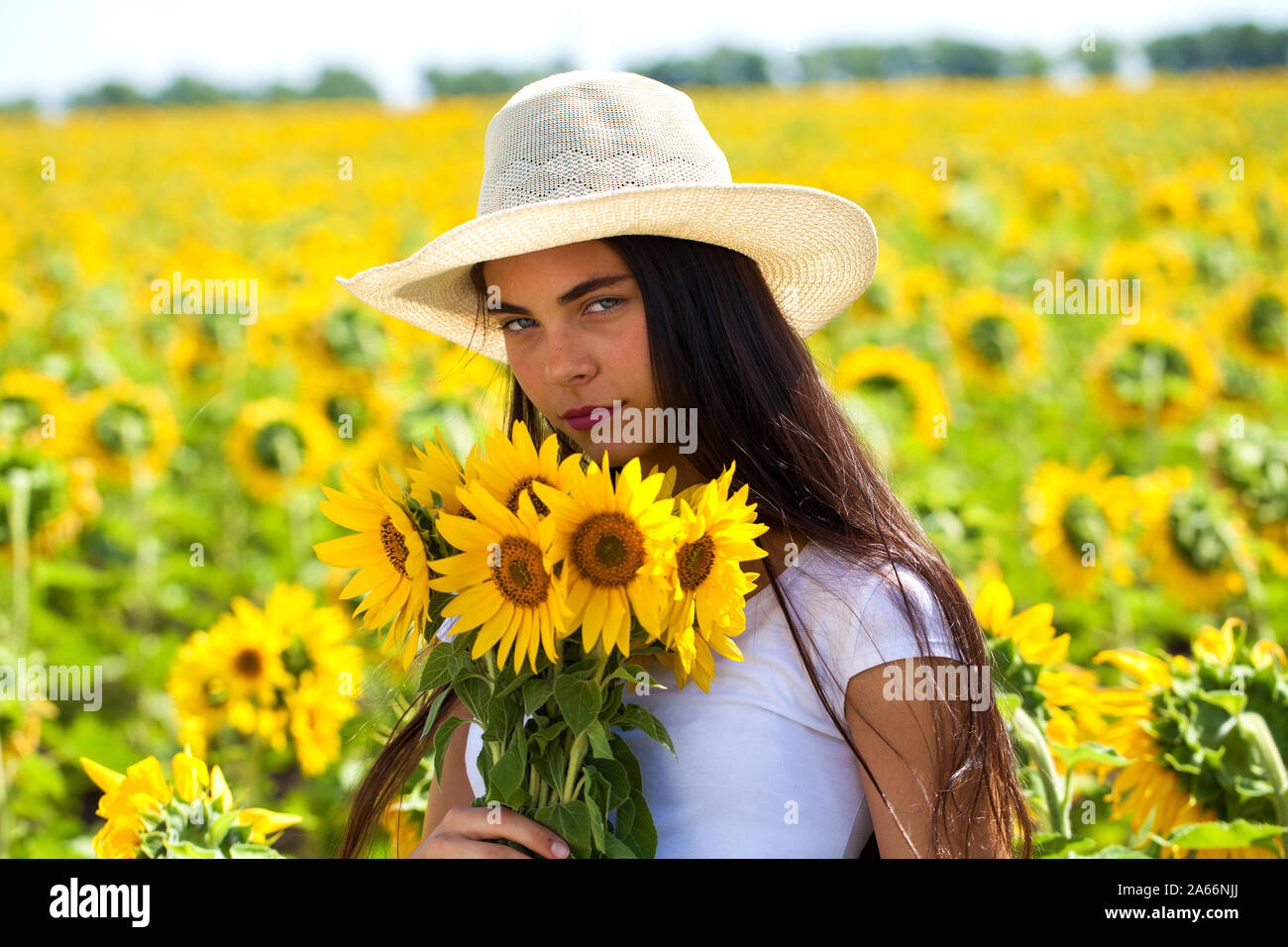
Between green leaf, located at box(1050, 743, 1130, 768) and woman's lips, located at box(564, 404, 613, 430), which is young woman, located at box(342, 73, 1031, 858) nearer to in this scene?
woman's lips, located at box(564, 404, 613, 430)

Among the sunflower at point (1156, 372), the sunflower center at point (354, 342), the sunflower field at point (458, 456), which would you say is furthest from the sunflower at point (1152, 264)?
the sunflower center at point (354, 342)

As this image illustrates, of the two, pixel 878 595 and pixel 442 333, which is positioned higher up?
pixel 442 333

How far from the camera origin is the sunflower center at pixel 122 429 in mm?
3652

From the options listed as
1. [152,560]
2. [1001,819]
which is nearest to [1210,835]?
[1001,819]

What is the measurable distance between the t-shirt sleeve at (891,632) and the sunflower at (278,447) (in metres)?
2.67

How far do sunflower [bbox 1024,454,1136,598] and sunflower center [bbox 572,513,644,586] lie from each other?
2170 millimetres

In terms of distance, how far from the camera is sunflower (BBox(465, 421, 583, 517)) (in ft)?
3.79

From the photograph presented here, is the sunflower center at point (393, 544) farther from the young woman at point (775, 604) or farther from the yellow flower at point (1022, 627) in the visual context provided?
the yellow flower at point (1022, 627)

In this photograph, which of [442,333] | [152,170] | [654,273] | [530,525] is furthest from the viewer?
[152,170]

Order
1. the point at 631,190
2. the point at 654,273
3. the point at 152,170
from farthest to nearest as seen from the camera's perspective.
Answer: the point at 152,170
the point at 654,273
the point at 631,190
